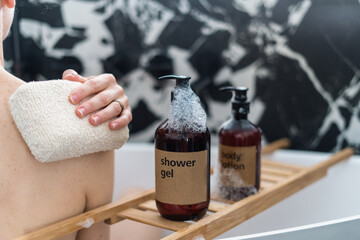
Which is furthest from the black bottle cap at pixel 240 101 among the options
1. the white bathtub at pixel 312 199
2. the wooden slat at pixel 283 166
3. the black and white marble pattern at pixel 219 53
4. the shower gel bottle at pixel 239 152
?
the black and white marble pattern at pixel 219 53

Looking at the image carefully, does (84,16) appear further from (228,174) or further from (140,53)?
(228,174)

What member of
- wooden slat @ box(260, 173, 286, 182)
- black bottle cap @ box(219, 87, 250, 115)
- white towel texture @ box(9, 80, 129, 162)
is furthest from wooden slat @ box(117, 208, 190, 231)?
wooden slat @ box(260, 173, 286, 182)

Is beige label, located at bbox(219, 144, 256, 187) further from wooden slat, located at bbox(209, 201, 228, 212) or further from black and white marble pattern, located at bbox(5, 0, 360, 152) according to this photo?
black and white marble pattern, located at bbox(5, 0, 360, 152)

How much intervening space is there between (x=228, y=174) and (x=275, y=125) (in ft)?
2.56

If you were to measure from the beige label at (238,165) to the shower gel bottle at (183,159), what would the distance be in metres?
0.14

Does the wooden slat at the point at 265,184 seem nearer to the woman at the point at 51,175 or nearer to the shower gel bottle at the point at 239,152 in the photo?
the shower gel bottle at the point at 239,152

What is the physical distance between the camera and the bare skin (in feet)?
2.20

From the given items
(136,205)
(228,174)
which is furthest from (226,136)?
(136,205)

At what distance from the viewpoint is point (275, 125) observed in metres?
1.62

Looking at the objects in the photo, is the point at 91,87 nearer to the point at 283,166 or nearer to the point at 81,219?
the point at 81,219

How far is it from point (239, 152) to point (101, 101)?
0.32 metres

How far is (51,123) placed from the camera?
2.16 ft

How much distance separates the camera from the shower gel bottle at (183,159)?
72 cm

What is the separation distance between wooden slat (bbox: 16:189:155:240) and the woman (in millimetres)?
26
